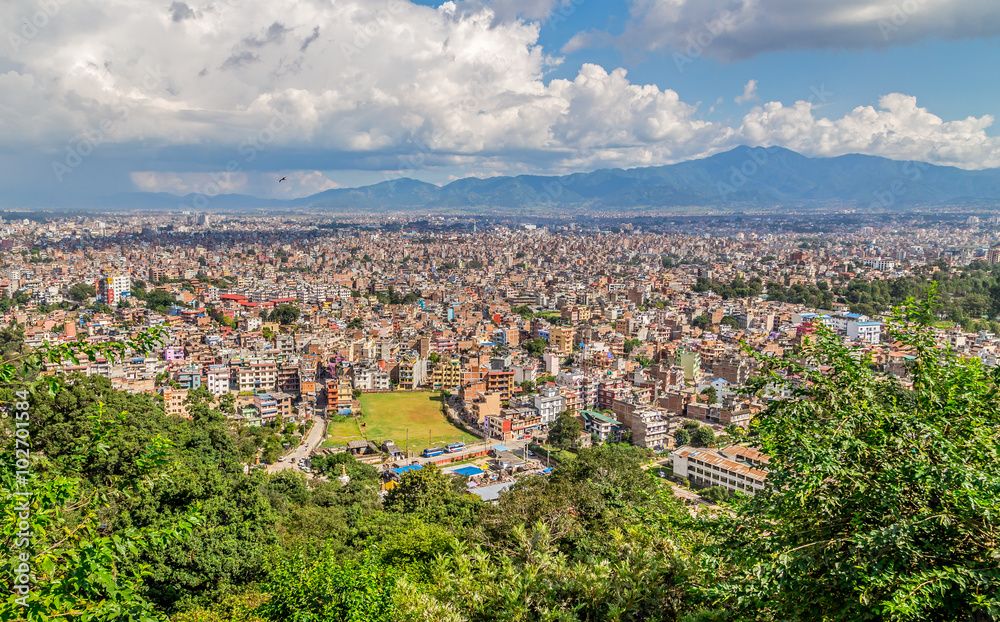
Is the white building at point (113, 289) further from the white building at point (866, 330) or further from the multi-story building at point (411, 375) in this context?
the white building at point (866, 330)

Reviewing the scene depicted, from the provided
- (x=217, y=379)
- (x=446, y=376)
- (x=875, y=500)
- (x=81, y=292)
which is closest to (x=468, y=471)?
(x=446, y=376)

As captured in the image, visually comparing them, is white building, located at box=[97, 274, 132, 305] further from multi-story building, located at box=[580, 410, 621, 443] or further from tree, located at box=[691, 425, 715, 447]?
tree, located at box=[691, 425, 715, 447]

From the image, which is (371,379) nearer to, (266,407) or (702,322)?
(266,407)

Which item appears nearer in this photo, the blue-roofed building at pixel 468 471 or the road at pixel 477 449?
the blue-roofed building at pixel 468 471

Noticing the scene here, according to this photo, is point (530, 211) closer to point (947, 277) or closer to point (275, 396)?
point (947, 277)

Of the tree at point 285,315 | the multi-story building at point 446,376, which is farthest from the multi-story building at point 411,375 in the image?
the tree at point 285,315

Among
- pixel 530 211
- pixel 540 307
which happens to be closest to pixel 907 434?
pixel 540 307
